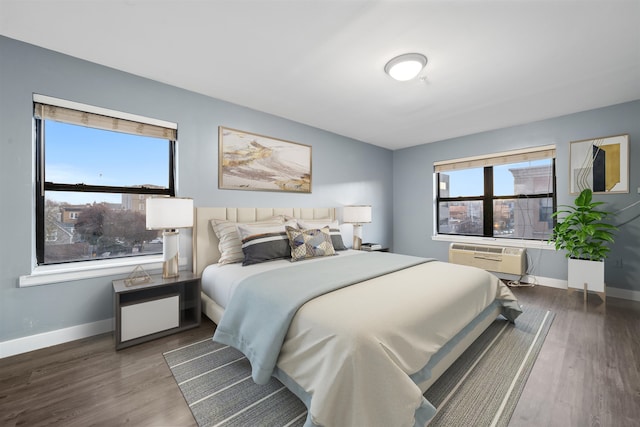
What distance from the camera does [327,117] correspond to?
3730 mm

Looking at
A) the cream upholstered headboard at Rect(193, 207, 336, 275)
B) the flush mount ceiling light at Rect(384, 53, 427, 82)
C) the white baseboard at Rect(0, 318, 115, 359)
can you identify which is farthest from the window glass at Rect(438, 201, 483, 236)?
the white baseboard at Rect(0, 318, 115, 359)

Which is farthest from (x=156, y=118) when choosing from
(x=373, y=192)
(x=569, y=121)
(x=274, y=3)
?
(x=569, y=121)

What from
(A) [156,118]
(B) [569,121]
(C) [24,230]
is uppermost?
(B) [569,121]

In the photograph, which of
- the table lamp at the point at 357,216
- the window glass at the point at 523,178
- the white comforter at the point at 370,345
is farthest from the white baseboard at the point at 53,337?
the window glass at the point at 523,178

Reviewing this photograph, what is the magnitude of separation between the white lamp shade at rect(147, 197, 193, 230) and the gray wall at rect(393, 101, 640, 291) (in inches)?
→ 167

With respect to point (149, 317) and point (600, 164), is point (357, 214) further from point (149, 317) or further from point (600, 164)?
point (600, 164)

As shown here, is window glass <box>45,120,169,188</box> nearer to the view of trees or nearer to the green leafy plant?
the view of trees

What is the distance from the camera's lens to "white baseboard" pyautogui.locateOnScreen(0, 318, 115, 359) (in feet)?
6.61

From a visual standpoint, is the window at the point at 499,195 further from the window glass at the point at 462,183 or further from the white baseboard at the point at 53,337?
the white baseboard at the point at 53,337

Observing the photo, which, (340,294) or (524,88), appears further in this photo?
(524,88)

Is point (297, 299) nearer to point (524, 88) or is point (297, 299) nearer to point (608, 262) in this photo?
point (524, 88)

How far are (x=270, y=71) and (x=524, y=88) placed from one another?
2716mm

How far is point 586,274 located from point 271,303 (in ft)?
13.0

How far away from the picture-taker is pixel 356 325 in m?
1.28
